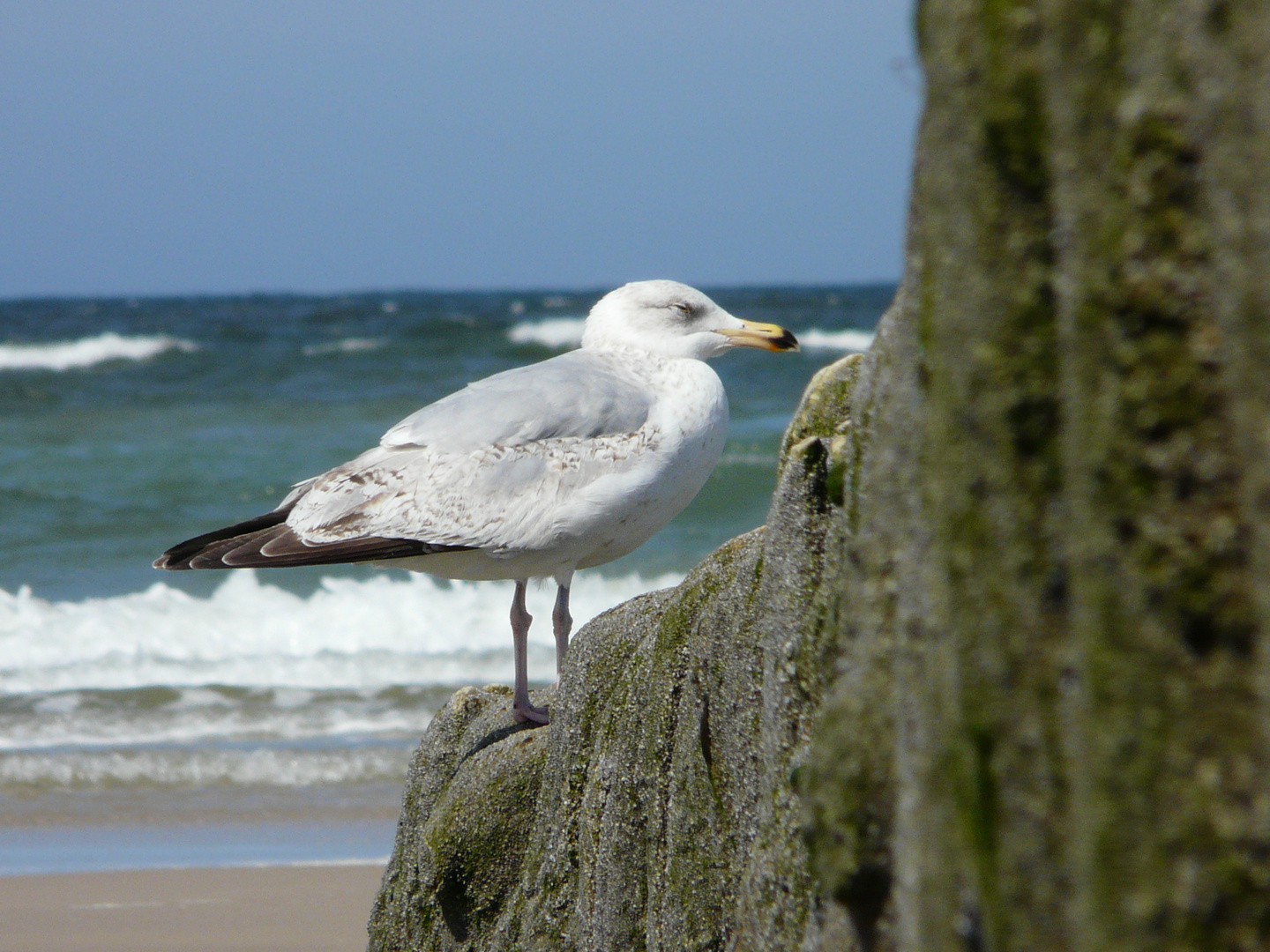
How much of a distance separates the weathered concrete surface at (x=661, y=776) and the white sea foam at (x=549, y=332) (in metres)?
24.3

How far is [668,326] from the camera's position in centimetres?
405

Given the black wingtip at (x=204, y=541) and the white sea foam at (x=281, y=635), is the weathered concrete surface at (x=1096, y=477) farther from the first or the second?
the white sea foam at (x=281, y=635)

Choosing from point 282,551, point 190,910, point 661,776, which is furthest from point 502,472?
point 190,910

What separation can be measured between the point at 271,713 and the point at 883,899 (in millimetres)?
6433

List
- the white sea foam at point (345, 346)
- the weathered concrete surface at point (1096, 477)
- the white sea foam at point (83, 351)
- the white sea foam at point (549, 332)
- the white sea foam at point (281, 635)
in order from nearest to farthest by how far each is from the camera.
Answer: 1. the weathered concrete surface at point (1096, 477)
2. the white sea foam at point (281, 635)
3. the white sea foam at point (345, 346)
4. the white sea foam at point (83, 351)
5. the white sea foam at point (549, 332)

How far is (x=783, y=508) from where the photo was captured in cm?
195

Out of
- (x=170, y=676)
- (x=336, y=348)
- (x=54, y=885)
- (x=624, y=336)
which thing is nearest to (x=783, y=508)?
(x=624, y=336)

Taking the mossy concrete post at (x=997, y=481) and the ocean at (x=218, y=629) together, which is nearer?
the mossy concrete post at (x=997, y=481)

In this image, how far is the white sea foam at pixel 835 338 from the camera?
2978 cm

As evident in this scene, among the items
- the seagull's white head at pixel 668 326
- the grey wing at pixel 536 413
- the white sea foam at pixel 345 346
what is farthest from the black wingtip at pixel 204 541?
the white sea foam at pixel 345 346

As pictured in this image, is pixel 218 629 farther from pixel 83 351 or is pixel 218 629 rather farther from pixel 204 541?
pixel 83 351

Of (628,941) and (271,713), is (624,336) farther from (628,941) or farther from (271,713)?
(271,713)

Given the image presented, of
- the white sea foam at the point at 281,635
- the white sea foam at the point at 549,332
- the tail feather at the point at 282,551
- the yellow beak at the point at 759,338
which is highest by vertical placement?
the white sea foam at the point at 549,332

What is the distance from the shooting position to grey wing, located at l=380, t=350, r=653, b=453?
3635mm
